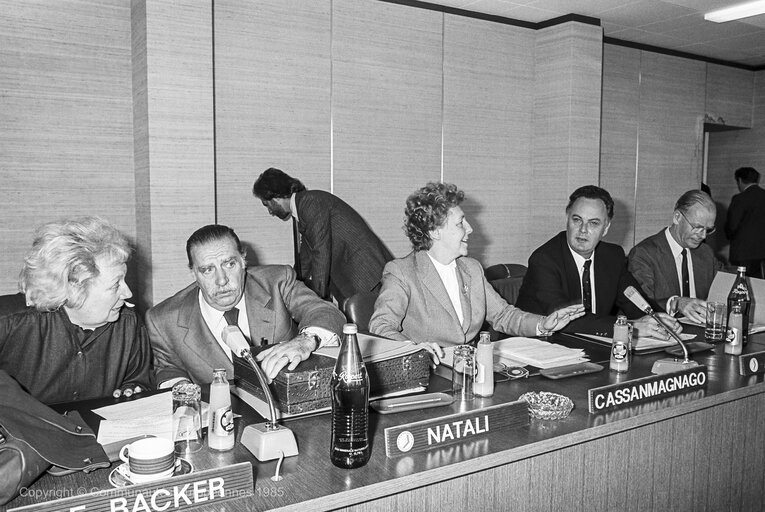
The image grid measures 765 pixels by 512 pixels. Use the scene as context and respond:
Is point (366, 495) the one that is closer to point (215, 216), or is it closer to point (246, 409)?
point (246, 409)

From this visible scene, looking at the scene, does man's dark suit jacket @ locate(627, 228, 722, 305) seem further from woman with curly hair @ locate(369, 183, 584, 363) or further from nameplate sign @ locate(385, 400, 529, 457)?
Answer: nameplate sign @ locate(385, 400, 529, 457)

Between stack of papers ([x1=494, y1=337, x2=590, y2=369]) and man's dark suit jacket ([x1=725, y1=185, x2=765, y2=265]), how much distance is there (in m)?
5.13

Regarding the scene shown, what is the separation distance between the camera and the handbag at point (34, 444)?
1270mm

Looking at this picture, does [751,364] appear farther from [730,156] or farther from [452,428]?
[730,156]

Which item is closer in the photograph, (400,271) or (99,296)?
(99,296)

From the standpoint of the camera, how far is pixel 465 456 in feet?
4.91

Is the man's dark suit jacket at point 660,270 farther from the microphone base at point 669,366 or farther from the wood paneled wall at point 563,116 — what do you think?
the wood paneled wall at point 563,116

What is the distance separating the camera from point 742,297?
106 inches

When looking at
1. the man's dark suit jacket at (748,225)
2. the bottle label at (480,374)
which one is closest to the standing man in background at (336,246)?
the bottle label at (480,374)

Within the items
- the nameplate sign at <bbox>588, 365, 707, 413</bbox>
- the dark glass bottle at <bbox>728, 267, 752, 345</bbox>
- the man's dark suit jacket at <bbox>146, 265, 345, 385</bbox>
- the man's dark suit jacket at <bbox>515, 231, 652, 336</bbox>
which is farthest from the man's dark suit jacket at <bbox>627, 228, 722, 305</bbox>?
the man's dark suit jacket at <bbox>146, 265, 345, 385</bbox>

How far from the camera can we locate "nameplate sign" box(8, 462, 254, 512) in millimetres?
1167

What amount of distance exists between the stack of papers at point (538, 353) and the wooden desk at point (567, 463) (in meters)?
0.10

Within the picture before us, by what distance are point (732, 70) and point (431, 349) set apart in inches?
263

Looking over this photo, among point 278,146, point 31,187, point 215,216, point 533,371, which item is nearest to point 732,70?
point 278,146
